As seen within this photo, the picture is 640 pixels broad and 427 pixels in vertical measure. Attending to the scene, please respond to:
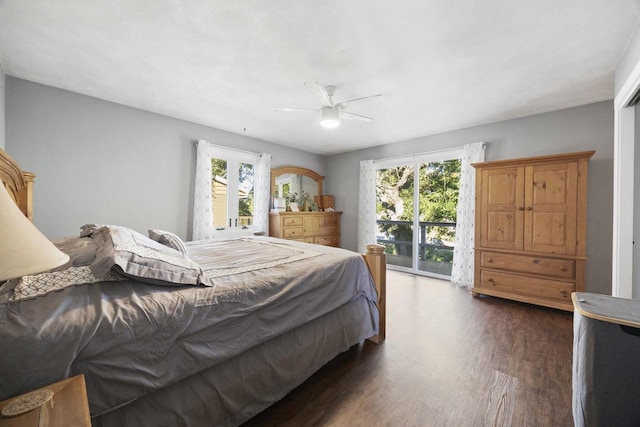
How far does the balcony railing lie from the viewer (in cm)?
450

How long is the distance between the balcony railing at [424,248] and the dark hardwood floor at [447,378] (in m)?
1.82

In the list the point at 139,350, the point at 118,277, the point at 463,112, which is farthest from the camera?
the point at 463,112

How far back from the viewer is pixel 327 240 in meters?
5.30

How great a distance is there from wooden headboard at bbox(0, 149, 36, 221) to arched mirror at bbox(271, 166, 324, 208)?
3.14 metres

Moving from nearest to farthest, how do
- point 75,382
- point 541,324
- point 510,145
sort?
1. point 75,382
2. point 541,324
3. point 510,145

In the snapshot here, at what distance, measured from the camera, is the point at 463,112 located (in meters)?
3.26

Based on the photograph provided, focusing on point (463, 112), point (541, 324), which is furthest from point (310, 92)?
point (541, 324)

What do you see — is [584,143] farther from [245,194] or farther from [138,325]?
[245,194]

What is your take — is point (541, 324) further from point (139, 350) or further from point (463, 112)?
point (139, 350)

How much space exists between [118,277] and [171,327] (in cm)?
33

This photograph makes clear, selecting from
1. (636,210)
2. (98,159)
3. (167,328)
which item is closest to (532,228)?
(636,210)

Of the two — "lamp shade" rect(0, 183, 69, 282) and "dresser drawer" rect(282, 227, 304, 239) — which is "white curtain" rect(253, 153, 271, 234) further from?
"lamp shade" rect(0, 183, 69, 282)

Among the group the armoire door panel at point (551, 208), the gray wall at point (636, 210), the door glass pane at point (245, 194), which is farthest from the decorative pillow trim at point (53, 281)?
the armoire door panel at point (551, 208)

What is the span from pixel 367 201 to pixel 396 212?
63 cm
